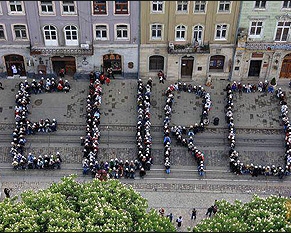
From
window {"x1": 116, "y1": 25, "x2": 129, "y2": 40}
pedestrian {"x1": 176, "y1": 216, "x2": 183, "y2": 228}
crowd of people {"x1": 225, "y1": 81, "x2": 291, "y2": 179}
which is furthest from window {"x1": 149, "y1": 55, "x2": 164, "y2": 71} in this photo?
pedestrian {"x1": 176, "y1": 216, "x2": 183, "y2": 228}

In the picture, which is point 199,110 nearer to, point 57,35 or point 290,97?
point 290,97

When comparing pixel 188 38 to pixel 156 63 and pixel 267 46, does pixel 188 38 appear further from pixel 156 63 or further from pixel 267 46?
pixel 267 46

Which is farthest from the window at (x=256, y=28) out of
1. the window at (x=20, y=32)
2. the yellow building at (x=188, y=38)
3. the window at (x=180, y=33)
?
the window at (x=20, y=32)

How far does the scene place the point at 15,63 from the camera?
275ft

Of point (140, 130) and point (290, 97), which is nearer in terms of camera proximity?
point (140, 130)

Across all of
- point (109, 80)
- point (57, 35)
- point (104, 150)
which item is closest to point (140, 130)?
point (104, 150)

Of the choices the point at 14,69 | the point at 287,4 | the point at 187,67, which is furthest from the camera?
the point at 187,67

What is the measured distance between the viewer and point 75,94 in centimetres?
8319

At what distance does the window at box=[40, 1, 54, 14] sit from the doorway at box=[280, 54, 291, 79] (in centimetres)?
3362

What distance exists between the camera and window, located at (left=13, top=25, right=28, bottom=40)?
7919 cm

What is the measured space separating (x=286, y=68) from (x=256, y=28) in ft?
29.5

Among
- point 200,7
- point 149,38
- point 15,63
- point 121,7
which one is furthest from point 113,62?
point 200,7

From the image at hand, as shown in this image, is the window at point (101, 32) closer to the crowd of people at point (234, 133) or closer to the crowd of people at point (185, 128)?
the crowd of people at point (185, 128)

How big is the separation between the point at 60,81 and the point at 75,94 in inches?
112
